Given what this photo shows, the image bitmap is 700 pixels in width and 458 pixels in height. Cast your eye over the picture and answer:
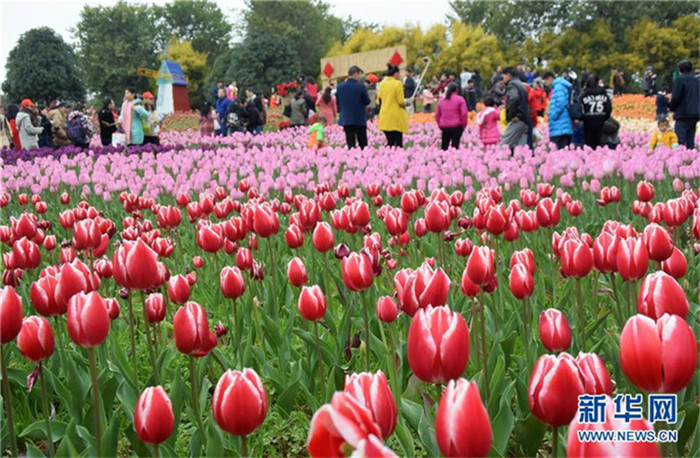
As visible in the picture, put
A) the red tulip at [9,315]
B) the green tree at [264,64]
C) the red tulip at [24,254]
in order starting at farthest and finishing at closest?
1. the green tree at [264,64]
2. the red tulip at [24,254]
3. the red tulip at [9,315]

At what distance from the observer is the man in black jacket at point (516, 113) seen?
11.5m

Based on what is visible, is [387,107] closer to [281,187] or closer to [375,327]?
[281,187]

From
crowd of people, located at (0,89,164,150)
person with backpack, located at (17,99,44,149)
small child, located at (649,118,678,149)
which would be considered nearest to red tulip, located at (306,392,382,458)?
small child, located at (649,118,678,149)

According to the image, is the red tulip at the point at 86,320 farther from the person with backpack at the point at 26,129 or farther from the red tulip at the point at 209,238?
the person with backpack at the point at 26,129

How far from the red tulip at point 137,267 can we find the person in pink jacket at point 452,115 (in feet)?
36.0

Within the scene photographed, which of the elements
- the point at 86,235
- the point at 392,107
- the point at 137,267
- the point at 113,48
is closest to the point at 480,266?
the point at 137,267

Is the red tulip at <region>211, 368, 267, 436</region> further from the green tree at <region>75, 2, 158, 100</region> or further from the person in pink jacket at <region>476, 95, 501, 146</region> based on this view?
the green tree at <region>75, 2, 158, 100</region>

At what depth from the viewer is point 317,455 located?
84 cm

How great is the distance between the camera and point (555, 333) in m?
1.88

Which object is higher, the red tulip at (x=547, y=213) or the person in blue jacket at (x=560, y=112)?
the person in blue jacket at (x=560, y=112)

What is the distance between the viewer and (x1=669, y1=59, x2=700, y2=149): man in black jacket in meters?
11.3

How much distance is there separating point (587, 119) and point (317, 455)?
38.9 feet

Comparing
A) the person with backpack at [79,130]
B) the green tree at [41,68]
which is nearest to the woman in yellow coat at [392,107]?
the person with backpack at [79,130]

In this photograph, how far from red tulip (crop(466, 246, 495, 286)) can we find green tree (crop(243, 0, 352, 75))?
6795 cm
